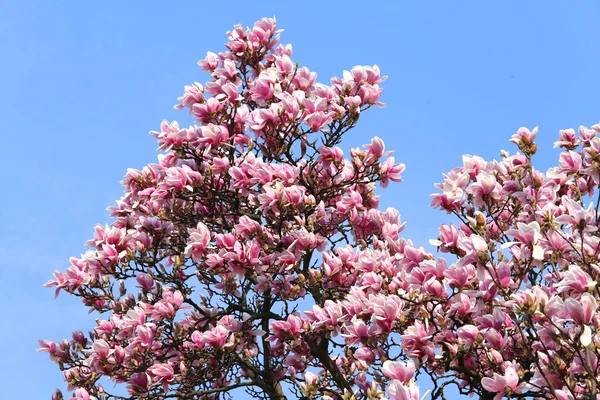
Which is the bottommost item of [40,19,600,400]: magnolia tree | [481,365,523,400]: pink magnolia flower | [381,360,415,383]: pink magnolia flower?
[481,365,523,400]: pink magnolia flower

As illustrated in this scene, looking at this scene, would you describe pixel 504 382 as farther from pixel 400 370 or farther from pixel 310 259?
pixel 310 259

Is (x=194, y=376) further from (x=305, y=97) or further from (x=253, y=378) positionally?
(x=305, y=97)

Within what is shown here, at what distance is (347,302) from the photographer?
6840 mm

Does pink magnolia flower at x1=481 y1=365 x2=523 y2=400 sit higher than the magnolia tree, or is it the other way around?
the magnolia tree

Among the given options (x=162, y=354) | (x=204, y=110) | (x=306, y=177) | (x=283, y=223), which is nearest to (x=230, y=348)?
(x=162, y=354)

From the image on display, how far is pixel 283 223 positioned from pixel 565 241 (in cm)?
311

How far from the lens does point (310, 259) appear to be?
27.1ft

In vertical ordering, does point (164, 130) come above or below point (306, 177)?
above

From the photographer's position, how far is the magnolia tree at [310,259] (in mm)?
6055

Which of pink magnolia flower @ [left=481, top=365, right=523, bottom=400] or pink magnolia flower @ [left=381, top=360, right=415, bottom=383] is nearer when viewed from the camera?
pink magnolia flower @ [left=481, top=365, right=523, bottom=400]

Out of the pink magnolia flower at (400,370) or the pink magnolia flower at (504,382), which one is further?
the pink magnolia flower at (400,370)

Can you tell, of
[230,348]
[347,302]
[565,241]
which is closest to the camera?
[565,241]

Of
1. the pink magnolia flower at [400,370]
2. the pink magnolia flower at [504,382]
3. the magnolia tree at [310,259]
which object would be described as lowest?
the pink magnolia flower at [504,382]

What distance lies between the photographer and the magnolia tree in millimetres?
6055
